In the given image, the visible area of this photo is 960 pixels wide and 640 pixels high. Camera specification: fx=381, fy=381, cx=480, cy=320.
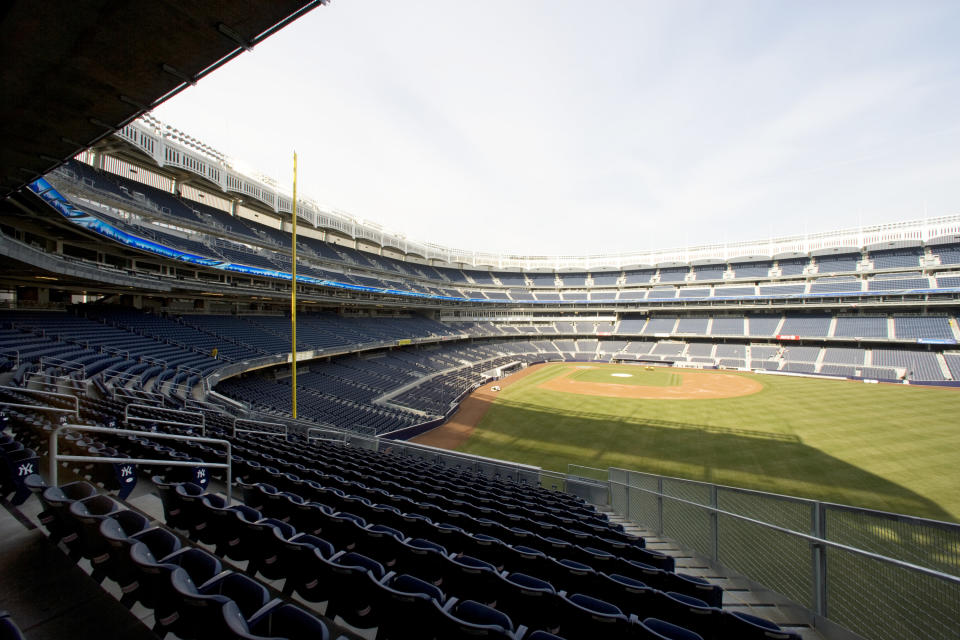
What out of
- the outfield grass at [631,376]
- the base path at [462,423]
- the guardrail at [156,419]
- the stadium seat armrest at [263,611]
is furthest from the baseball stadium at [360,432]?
the outfield grass at [631,376]

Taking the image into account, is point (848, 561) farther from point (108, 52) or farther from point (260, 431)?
point (260, 431)

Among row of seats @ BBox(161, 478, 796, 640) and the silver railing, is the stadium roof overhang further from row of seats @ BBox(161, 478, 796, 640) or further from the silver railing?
the silver railing

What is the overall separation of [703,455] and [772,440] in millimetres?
5160

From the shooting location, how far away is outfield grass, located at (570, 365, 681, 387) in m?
38.7

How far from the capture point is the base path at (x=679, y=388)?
32250 mm

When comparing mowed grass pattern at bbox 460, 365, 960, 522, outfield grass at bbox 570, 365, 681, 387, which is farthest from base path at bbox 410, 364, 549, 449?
outfield grass at bbox 570, 365, 681, 387

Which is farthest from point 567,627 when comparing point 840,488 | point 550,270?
point 550,270

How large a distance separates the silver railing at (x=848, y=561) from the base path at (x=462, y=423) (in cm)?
1512

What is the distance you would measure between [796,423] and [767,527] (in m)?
23.3

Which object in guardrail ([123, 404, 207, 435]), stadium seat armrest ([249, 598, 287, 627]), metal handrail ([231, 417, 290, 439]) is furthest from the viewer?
metal handrail ([231, 417, 290, 439])

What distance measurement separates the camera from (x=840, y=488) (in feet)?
45.9

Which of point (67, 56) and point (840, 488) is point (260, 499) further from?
point (840, 488)

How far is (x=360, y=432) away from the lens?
2017 cm

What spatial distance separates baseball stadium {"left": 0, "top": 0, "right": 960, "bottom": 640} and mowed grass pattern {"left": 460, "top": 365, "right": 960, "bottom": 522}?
226 millimetres
